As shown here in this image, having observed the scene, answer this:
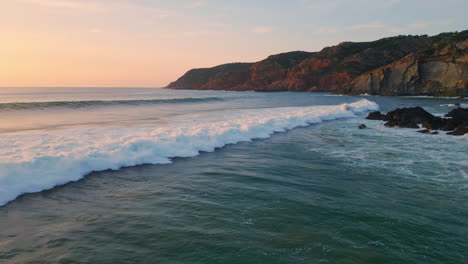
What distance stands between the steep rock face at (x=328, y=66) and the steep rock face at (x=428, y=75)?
20509 mm

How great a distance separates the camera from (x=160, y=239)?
194 inches

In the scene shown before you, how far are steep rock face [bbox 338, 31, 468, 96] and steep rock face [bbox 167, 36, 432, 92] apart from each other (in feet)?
67.3

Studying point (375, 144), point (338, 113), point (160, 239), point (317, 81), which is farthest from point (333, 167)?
point (317, 81)

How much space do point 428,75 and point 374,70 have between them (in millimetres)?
17456

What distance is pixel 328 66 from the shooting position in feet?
478

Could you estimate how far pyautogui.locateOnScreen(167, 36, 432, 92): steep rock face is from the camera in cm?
13262

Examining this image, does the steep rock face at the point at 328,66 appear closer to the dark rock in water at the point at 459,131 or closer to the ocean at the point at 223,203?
the dark rock in water at the point at 459,131

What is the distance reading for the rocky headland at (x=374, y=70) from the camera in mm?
77375

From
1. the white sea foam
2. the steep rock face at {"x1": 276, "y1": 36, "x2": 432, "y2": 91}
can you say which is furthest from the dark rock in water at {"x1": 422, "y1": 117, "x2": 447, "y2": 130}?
the steep rock face at {"x1": 276, "y1": 36, "x2": 432, "y2": 91}

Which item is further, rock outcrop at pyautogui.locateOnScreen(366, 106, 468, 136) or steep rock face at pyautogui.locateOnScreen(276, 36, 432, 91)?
steep rock face at pyautogui.locateOnScreen(276, 36, 432, 91)

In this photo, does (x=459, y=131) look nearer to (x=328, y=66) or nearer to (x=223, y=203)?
(x=223, y=203)

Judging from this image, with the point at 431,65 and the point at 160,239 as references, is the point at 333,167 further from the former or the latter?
the point at 431,65

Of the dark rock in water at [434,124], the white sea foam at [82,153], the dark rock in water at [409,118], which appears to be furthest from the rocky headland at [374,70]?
the white sea foam at [82,153]

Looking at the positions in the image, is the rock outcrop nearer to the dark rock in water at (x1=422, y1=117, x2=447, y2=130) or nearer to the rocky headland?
the dark rock in water at (x1=422, y1=117, x2=447, y2=130)
